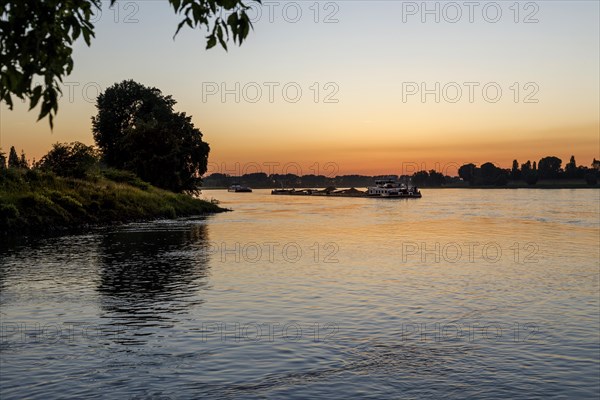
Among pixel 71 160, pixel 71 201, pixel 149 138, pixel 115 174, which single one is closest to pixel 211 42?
pixel 71 201

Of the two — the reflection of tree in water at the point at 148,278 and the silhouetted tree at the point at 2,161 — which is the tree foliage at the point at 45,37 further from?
the silhouetted tree at the point at 2,161

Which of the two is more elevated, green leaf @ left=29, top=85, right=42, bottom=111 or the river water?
green leaf @ left=29, top=85, right=42, bottom=111

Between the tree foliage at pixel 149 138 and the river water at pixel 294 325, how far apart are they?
57072 mm

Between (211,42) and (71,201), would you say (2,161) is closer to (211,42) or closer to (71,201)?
(71,201)

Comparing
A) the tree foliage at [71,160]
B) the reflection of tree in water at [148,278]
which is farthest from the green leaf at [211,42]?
the tree foliage at [71,160]

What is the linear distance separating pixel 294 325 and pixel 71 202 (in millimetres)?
46281

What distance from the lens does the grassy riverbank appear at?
52.8 metres

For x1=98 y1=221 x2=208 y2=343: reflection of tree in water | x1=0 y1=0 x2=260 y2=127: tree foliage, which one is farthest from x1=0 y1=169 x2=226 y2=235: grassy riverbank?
x1=0 y1=0 x2=260 y2=127: tree foliage

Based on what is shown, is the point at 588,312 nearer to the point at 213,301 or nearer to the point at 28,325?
the point at 213,301

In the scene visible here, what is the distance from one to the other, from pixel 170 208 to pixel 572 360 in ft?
227

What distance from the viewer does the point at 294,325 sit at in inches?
774

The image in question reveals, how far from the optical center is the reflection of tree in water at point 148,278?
20.5 metres

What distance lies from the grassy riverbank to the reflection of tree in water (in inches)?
274

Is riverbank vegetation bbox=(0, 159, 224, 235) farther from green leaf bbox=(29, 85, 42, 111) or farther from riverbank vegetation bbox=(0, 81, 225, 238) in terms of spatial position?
green leaf bbox=(29, 85, 42, 111)
